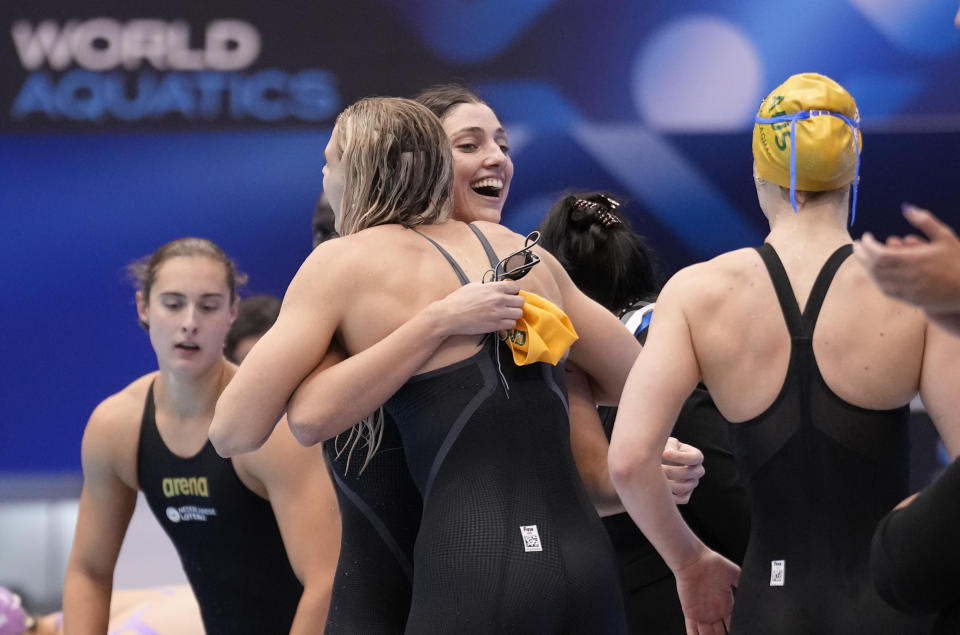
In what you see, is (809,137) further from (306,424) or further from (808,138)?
(306,424)

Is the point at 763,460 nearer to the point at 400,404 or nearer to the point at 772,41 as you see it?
the point at 400,404

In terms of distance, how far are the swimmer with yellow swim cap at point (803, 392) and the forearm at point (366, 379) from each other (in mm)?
365

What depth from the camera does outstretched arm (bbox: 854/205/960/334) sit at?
1.44 metres

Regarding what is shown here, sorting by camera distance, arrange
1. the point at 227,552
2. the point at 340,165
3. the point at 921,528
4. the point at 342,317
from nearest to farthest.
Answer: the point at 921,528, the point at 342,317, the point at 340,165, the point at 227,552

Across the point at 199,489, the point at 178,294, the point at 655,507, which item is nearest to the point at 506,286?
the point at 655,507

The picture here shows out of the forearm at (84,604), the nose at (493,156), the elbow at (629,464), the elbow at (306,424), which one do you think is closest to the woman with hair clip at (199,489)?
the forearm at (84,604)

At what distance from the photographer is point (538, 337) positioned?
2.22 meters

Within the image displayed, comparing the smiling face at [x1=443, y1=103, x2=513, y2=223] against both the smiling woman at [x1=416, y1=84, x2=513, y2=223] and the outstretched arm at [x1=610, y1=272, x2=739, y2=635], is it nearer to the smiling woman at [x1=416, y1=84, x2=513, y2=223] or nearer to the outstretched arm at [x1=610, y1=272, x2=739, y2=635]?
the smiling woman at [x1=416, y1=84, x2=513, y2=223]

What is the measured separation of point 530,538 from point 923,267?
946 millimetres

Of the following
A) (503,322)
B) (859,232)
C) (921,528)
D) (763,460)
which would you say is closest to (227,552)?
(503,322)

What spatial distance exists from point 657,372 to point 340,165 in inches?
30.2

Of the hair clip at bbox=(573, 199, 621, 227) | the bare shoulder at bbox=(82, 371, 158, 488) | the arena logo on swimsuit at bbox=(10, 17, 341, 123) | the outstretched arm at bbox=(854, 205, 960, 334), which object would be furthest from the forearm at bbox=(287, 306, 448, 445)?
the arena logo on swimsuit at bbox=(10, 17, 341, 123)

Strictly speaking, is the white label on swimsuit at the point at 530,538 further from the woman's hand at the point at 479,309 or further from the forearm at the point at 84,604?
the forearm at the point at 84,604

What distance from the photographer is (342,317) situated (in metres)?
2.25
